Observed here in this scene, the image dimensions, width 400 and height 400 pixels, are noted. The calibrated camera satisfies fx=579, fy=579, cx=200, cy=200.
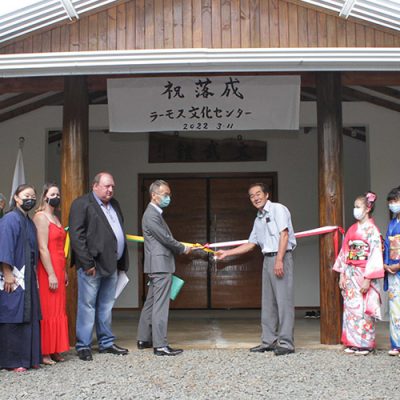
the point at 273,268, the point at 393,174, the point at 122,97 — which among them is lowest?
the point at 273,268

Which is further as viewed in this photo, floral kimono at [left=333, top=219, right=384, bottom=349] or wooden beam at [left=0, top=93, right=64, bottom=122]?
wooden beam at [left=0, top=93, right=64, bottom=122]

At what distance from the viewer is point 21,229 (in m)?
4.75

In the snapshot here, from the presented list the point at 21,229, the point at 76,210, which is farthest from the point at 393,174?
the point at 21,229

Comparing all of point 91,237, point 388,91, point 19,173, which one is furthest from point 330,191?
point 19,173

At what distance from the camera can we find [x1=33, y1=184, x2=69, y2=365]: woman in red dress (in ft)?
16.3

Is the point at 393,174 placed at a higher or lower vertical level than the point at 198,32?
lower

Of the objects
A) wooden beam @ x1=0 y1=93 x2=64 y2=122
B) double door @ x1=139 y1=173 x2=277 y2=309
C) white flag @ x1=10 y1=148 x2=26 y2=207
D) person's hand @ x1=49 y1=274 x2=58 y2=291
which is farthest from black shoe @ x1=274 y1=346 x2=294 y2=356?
wooden beam @ x1=0 y1=93 x2=64 y2=122

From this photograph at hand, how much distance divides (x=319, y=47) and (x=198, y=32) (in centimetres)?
114

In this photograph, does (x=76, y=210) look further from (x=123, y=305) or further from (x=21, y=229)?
(x=123, y=305)

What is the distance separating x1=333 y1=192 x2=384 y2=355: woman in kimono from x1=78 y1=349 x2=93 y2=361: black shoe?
92.6 inches

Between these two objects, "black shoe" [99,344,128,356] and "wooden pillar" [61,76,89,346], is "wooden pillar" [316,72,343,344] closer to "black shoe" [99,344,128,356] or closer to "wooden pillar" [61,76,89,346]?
"black shoe" [99,344,128,356]

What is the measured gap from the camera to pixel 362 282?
17.4 feet

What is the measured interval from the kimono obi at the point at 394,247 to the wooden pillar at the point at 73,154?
300cm

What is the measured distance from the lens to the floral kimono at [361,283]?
5.26 meters
